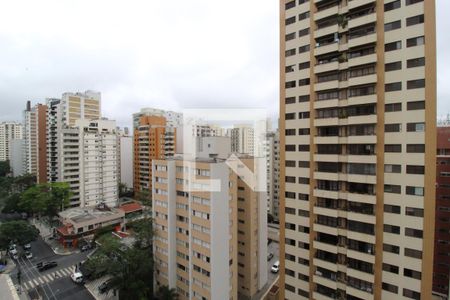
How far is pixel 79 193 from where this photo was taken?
41406 millimetres

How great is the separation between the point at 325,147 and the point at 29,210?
49.4 metres

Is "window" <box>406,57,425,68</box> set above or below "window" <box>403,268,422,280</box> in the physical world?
above

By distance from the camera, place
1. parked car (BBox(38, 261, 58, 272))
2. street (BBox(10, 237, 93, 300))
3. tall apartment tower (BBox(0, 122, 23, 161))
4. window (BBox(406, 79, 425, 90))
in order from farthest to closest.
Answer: tall apartment tower (BBox(0, 122, 23, 161)) → parked car (BBox(38, 261, 58, 272)) → street (BBox(10, 237, 93, 300)) → window (BBox(406, 79, 425, 90))

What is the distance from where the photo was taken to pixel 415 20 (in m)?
13.5

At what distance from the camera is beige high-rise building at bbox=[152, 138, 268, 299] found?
57.6ft

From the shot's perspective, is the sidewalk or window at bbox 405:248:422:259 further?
the sidewalk

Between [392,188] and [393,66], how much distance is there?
7736 mm

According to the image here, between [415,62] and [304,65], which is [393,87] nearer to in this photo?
[415,62]

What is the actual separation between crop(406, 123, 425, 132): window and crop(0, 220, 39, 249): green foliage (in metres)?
40.7

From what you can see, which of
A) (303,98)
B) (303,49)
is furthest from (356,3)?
(303,98)

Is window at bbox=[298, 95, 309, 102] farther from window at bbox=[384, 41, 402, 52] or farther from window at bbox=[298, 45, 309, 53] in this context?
window at bbox=[384, 41, 402, 52]

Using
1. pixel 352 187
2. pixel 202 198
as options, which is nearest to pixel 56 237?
pixel 202 198

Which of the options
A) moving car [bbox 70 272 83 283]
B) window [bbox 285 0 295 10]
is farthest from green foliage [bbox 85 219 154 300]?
window [bbox 285 0 295 10]

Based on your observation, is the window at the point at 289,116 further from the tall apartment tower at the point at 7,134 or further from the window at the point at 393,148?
the tall apartment tower at the point at 7,134
